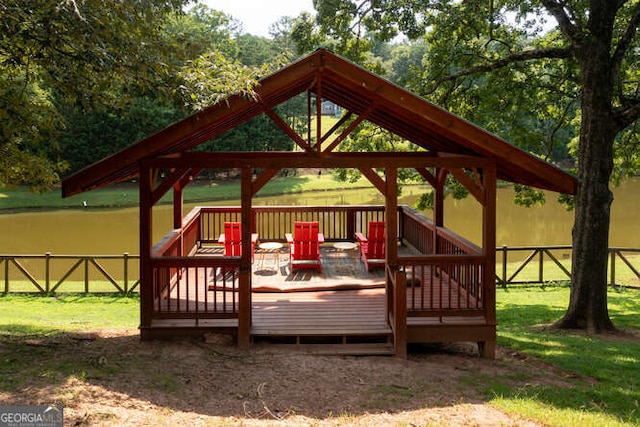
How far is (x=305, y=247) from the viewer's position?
1238cm

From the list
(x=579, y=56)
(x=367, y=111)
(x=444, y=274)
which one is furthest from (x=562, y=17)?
(x=444, y=274)

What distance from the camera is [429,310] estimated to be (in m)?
8.61

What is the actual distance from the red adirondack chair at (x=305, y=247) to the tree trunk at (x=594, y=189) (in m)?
4.83

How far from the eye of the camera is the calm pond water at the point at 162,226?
2377 centimetres

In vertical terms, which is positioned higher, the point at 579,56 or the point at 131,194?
the point at 579,56

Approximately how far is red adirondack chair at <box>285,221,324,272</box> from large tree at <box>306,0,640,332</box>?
13.9 ft

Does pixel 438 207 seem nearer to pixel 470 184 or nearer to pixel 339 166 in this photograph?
pixel 470 184

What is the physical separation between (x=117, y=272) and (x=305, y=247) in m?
7.99

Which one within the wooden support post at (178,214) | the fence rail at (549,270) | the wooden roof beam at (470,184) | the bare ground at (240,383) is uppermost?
the wooden roof beam at (470,184)

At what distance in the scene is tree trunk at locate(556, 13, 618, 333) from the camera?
1046cm

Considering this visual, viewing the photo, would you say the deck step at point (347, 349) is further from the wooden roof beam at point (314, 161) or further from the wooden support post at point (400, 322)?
the wooden roof beam at point (314, 161)

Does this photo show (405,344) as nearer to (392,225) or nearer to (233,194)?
(392,225)

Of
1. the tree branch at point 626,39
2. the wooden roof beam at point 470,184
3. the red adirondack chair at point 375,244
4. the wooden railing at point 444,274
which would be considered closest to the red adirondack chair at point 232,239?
the red adirondack chair at point 375,244

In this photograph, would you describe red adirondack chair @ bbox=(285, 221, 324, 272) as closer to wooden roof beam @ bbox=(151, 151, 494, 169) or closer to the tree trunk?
wooden roof beam @ bbox=(151, 151, 494, 169)
